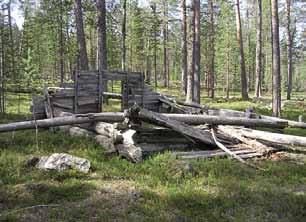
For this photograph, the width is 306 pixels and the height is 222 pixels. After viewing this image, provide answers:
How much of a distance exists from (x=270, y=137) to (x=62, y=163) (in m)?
6.44

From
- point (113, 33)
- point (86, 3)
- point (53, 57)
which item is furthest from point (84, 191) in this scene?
point (53, 57)

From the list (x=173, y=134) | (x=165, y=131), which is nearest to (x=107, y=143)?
(x=165, y=131)

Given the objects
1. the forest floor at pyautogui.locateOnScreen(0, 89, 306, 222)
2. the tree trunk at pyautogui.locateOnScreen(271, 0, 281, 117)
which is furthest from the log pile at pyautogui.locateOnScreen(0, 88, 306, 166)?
the tree trunk at pyautogui.locateOnScreen(271, 0, 281, 117)

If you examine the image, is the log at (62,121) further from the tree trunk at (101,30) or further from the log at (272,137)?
the tree trunk at (101,30)

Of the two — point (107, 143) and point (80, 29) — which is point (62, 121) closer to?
point (107, 143)

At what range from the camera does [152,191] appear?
25.4 feet

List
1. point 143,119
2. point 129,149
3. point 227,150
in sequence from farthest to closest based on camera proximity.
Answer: point 227,150 → point 143,119 → point 129,149

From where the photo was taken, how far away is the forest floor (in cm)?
663

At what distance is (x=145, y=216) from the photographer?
21.4ft

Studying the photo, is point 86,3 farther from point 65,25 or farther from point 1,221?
point 1,221

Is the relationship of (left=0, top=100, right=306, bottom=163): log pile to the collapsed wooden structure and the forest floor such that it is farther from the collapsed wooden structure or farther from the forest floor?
the forest floor

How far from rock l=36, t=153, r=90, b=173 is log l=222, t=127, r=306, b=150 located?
5.52 meters

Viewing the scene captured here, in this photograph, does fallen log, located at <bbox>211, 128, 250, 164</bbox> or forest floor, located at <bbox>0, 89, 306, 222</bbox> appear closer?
forest floor, located at <bbox>0, 89, 306, 222</bbox>

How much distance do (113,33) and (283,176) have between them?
40.1 metres
